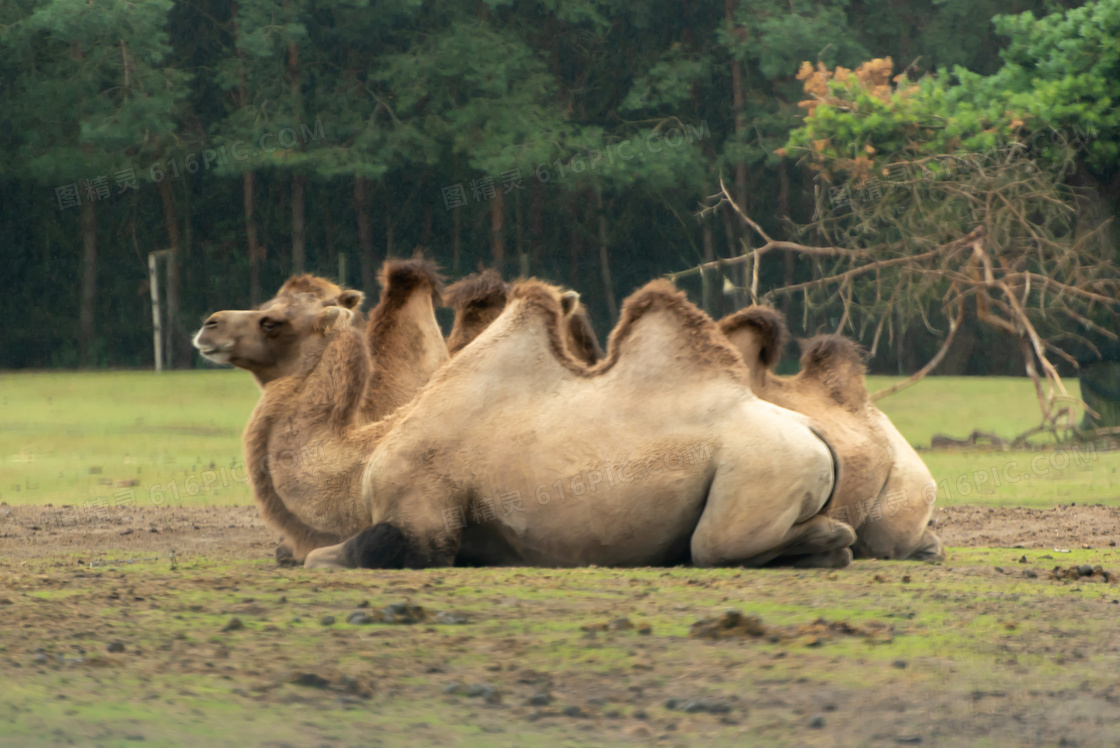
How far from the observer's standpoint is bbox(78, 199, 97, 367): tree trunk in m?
25.5

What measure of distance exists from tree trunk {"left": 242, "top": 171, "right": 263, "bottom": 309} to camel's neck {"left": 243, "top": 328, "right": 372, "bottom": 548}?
19.7m

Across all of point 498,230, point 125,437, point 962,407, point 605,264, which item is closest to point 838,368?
point 125,437

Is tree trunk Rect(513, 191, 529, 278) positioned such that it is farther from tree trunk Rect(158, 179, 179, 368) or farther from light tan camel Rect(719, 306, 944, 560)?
light tan camel Rect(719, 306, 944, 560)

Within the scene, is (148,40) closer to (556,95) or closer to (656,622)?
(556,95)

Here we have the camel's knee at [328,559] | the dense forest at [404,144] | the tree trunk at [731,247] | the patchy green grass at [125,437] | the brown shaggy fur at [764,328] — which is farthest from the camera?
the tree trunk at [731,247]

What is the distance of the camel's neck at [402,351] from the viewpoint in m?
6.71

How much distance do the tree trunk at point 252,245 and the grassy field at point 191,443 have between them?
158 inches

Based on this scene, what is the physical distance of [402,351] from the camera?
6855 mm

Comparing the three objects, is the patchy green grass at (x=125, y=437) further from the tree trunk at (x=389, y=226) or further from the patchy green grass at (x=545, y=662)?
the tree trunk at (x=389, y=226)

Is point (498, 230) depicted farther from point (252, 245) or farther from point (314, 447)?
point (314, 447)

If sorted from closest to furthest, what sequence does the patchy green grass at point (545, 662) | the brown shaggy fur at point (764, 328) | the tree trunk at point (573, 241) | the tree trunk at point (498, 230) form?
the patchy green grass at point (545, 662), the brown shaggy fur at point (764, 328), the tree trunk at point (498, 230), the tree trunk at point (573, 241)

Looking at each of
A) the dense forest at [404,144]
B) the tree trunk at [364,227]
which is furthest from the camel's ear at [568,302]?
the tree trunk at [364,227]

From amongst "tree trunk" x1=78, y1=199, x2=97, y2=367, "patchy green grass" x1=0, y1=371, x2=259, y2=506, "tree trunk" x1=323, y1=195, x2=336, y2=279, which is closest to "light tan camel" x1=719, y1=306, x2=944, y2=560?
"patchy green grass" x1=0, y1=371, x2=259, y2=506

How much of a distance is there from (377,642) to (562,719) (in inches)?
36.5
